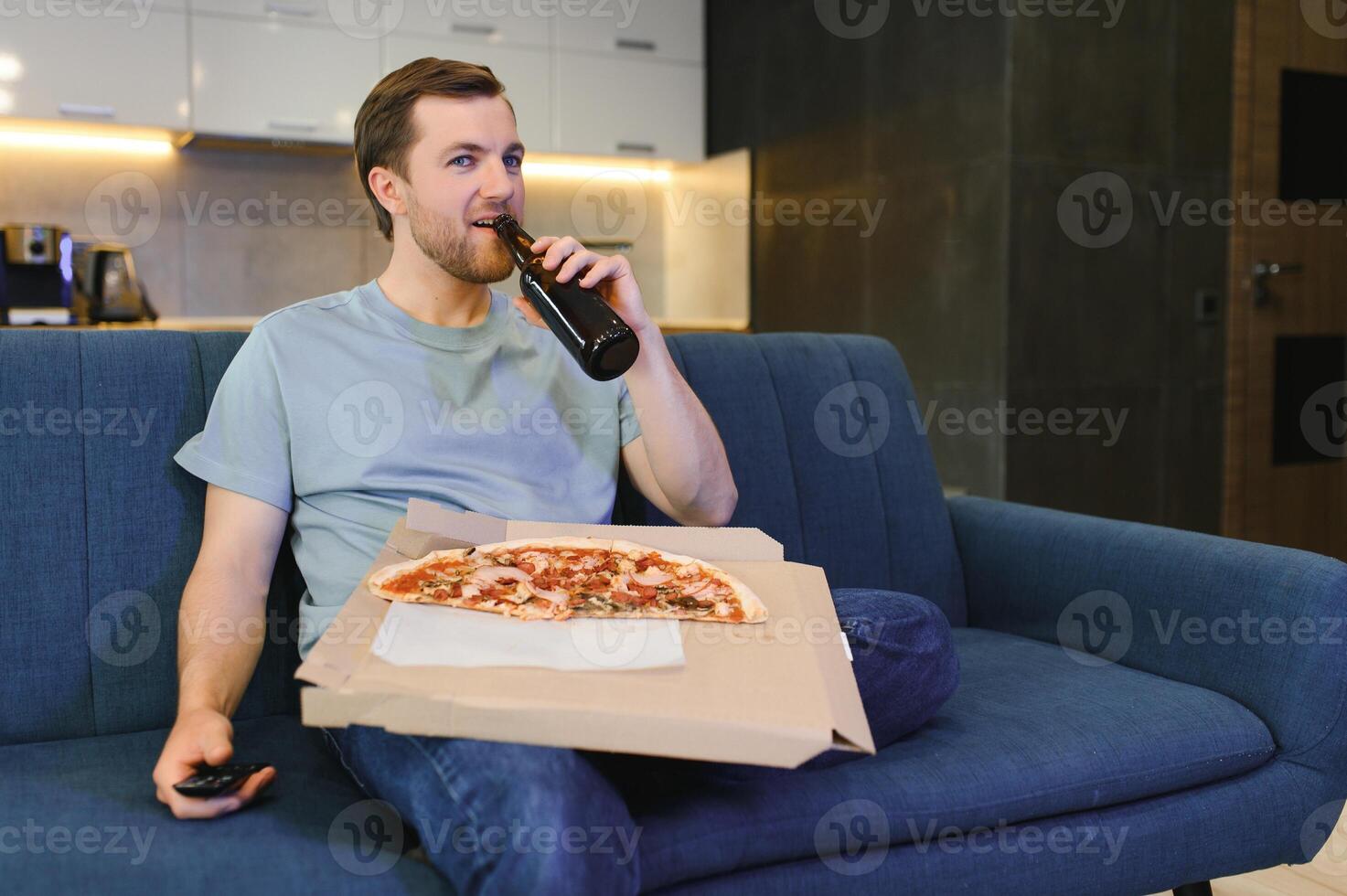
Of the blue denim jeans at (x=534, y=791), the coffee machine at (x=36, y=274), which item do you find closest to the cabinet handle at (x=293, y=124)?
the coffee machine at (x=36, y=274)

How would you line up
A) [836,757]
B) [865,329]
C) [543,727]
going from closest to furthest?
[543,727] → [836,757] → [865,329]

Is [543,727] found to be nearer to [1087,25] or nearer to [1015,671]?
[1015,671]

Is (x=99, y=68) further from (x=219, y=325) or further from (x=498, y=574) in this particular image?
(x=498, y=574)

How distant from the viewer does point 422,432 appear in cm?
145

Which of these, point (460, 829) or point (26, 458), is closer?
point (460, 829)

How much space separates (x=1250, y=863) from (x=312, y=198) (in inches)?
143

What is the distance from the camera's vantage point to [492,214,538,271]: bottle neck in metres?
1.42

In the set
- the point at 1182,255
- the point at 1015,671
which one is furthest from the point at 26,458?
the point at 1182,255

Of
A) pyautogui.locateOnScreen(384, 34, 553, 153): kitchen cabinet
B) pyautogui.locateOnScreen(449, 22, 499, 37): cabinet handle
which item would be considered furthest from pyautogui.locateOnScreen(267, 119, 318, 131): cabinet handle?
pyautogui.locateOnScreen(449, 22, 499, 37): cabinet handle

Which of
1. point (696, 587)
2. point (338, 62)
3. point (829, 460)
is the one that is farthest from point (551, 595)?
point (338, 62)

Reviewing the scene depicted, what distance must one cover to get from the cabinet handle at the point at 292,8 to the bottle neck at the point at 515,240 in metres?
2.73

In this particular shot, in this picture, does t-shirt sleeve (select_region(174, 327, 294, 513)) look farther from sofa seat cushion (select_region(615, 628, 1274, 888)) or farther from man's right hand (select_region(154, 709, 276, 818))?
sofa seat cushion (select_region(615, 628, 1274, 888))

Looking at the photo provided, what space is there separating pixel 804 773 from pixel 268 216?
3.43 meters

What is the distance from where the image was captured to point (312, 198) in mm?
4207
